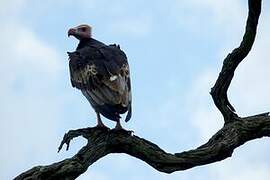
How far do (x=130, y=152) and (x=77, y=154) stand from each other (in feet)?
2.26

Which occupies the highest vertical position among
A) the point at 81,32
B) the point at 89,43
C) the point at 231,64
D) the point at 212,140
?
the point at 81,32

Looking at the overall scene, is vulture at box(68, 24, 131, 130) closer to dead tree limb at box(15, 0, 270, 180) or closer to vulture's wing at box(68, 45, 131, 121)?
vulture's wing at box(68, 45, 131, 121)

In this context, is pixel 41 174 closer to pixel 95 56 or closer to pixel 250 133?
pixel 250 133

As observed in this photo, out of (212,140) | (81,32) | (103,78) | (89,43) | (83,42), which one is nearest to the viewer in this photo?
(212,140)

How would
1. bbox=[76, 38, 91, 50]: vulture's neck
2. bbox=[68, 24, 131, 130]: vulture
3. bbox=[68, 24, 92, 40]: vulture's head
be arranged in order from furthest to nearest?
bbox=[68, 24, 92, 40]: vulture's head
bbox=[76, 38, 91, 50]: vulture's neck
bbox=[68, 24, 131, 130]: vulture

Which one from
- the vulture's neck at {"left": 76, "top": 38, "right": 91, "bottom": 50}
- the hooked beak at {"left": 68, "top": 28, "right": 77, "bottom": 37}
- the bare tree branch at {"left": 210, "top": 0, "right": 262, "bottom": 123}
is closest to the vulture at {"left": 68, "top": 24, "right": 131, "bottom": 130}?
the vulture's neck at {"left": 76, "top": 38, "right": 91, "bottom": 50}

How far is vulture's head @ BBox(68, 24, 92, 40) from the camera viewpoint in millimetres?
11477

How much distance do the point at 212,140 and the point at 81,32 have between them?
14.8ft

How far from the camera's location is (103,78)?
353 inches

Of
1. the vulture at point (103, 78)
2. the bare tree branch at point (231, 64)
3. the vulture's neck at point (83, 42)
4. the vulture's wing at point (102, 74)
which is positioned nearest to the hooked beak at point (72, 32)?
the vulture's neck at point (83, 42)

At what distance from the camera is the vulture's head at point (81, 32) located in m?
11.5

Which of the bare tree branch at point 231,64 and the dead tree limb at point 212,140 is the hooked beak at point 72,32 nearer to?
the dead tree limb at point 212,140

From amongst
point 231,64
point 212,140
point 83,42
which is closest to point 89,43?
point 83,42

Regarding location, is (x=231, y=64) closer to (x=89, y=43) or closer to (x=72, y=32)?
(x=89, y=43)
